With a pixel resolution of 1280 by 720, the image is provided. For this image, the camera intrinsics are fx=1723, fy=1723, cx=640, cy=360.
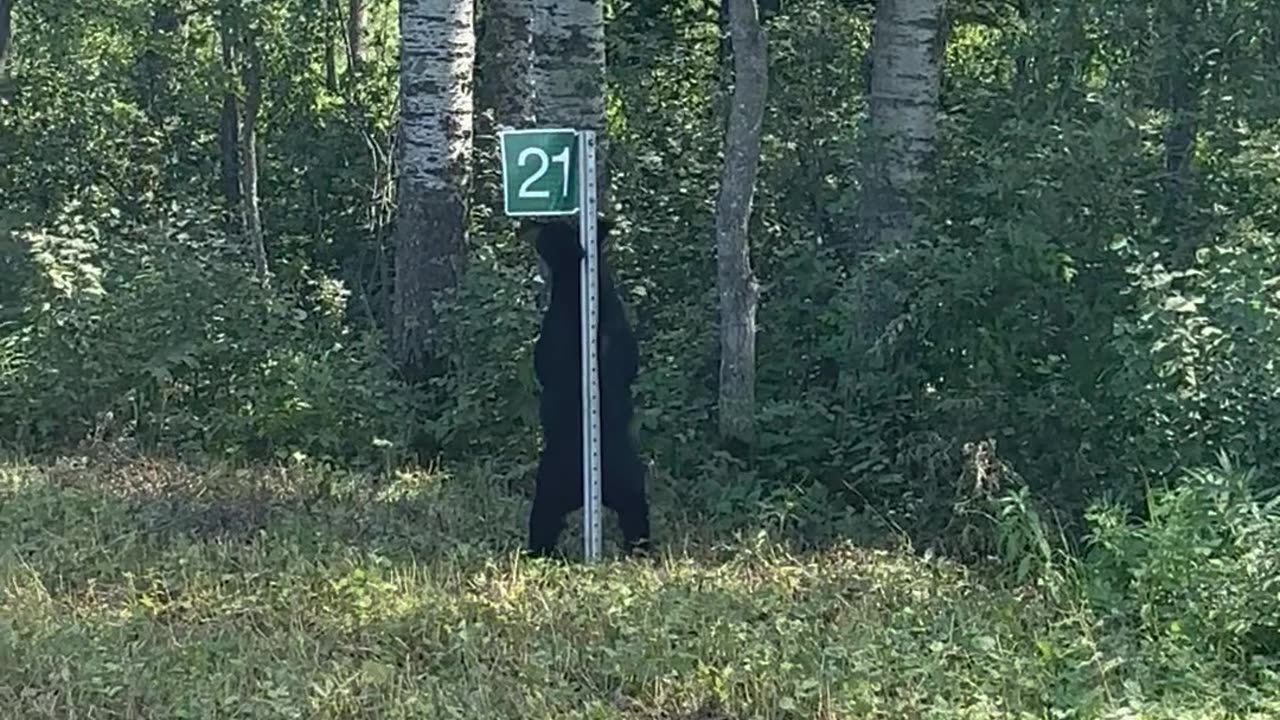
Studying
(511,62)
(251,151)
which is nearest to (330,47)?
(251,151)

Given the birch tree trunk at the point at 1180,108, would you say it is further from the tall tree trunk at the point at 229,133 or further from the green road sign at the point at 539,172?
the tall tree trunk at the point at 229,133

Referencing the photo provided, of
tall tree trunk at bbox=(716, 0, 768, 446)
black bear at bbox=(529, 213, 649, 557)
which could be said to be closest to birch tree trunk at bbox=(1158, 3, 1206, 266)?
tall tree trunk at bbox=(716, 0, 768, 446)

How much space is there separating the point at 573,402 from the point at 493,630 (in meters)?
1.22

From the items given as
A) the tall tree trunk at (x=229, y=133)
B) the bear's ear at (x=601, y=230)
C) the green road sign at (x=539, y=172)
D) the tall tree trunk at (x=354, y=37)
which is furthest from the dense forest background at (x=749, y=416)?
the green road sign at (x=539, y=172)

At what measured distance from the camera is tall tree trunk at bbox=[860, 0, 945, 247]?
8.98 meters

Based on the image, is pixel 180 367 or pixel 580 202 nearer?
pixel 580 202

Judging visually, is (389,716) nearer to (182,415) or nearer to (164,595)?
(164,595)

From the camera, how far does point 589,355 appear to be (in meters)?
6.78

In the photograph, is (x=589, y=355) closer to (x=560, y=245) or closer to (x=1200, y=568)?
(x=560, y=245)

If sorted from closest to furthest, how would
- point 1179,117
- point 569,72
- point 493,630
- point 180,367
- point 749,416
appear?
point 493,630 < point 749,416 < point 569,72 < point 1179,117 < point 180,367

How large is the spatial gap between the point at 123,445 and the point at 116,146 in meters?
5.60

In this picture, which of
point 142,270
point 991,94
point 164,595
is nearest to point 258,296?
point 142,270

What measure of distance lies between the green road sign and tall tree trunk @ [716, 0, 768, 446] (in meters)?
1.51

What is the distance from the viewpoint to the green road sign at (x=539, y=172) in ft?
21.7
